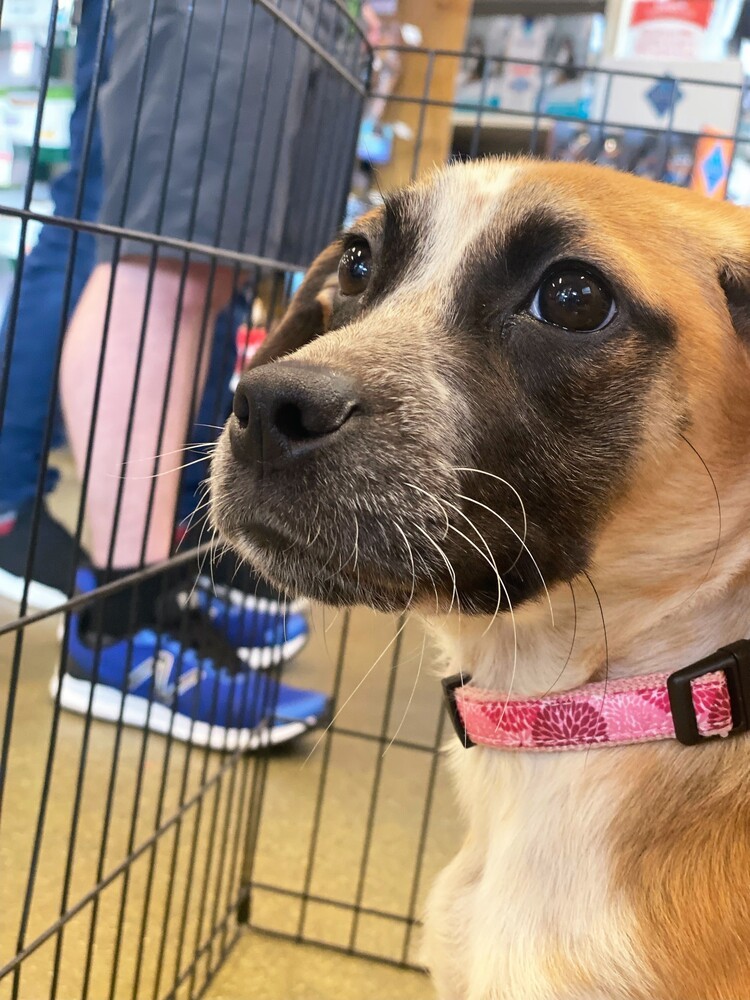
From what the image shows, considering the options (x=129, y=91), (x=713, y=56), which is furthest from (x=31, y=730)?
(x=713, y=56)

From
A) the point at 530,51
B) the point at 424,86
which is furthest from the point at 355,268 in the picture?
the point at 530,51

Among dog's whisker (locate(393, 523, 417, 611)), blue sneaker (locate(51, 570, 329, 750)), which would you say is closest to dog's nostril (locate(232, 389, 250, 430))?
dog's whisker (locate(393, 523, 417, 611))

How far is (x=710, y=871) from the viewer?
797 millimetres

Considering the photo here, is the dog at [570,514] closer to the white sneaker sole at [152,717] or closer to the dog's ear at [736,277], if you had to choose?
the dog's ear at [736,277]

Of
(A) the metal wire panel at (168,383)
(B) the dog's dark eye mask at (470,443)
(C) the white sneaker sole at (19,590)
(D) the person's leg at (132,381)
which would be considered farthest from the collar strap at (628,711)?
(C) the white sneaker sole at (19,590)

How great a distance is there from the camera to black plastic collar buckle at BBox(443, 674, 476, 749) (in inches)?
39.3

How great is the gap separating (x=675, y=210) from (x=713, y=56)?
9.71 ft

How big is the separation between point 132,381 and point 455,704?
0.77 m

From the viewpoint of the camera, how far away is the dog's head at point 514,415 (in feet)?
2.60

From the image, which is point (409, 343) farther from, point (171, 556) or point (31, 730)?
point (31, 730)

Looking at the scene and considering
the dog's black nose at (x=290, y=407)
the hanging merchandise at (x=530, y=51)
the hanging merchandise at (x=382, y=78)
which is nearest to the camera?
the dog's black nose at (x=290, y=407)

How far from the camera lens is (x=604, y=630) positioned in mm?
910

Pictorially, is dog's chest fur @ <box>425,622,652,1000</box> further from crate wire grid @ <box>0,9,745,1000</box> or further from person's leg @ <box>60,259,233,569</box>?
person's leg @ <box>60,259,233,569</box>

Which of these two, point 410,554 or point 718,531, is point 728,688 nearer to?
point 718,531
